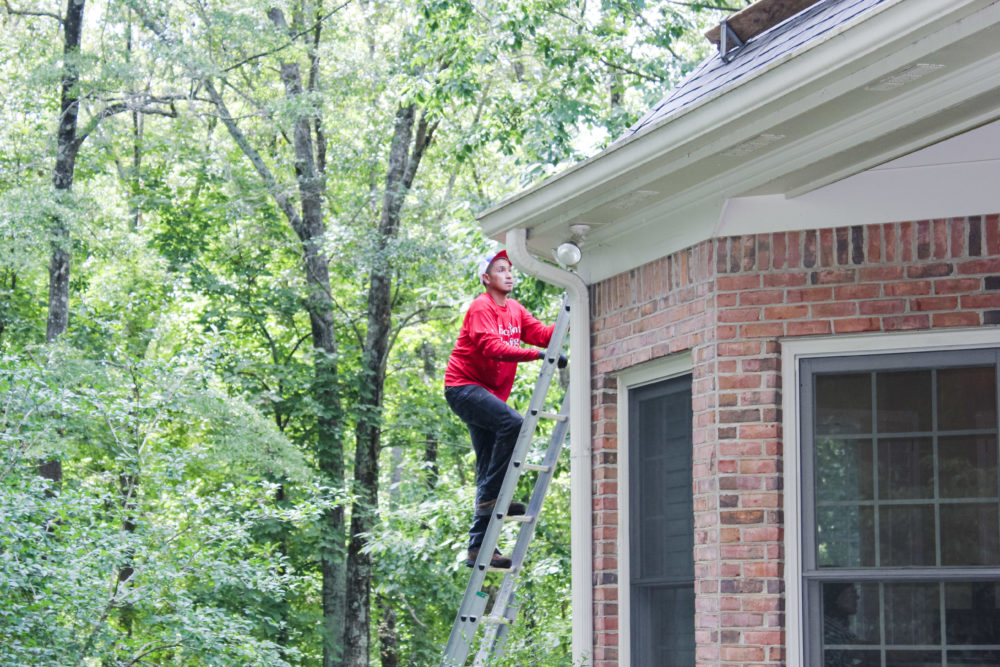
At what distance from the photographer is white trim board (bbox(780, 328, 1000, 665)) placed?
4.46m

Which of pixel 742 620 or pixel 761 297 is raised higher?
pixel 761 297

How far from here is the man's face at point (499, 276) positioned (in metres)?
6.16

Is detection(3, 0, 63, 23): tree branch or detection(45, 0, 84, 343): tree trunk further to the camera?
detection(3, 0, 63, 23): tree branch

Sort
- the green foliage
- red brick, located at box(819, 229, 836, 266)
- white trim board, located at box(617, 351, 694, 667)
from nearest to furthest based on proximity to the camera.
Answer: red brick, located at box(819, 229, 836, 266) → white trim board, located at box(617, 351, 694, 667) → the green foliage

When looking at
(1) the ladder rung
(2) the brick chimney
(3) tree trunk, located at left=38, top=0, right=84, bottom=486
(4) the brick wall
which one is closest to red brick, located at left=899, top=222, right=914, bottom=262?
(4) the brick wall

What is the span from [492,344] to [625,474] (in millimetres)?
934

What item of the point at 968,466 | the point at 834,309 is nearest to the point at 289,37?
the point at 834,309

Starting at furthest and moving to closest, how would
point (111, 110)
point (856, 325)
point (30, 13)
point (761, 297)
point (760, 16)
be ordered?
point (30, 13), point (111, 110), point (760, 16), point (761, 297), point (856, 325)

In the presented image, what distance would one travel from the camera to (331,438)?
18969mm

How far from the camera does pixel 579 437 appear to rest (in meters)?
5.78

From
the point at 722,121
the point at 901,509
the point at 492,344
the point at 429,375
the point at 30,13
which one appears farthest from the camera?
the point at 429,375

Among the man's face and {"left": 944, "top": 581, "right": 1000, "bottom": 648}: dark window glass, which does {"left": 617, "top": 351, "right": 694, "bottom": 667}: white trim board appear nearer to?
the man's face

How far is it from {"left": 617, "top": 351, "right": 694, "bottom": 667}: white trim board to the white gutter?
0.51ft

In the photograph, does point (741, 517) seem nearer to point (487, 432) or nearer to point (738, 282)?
point (738, 282)
